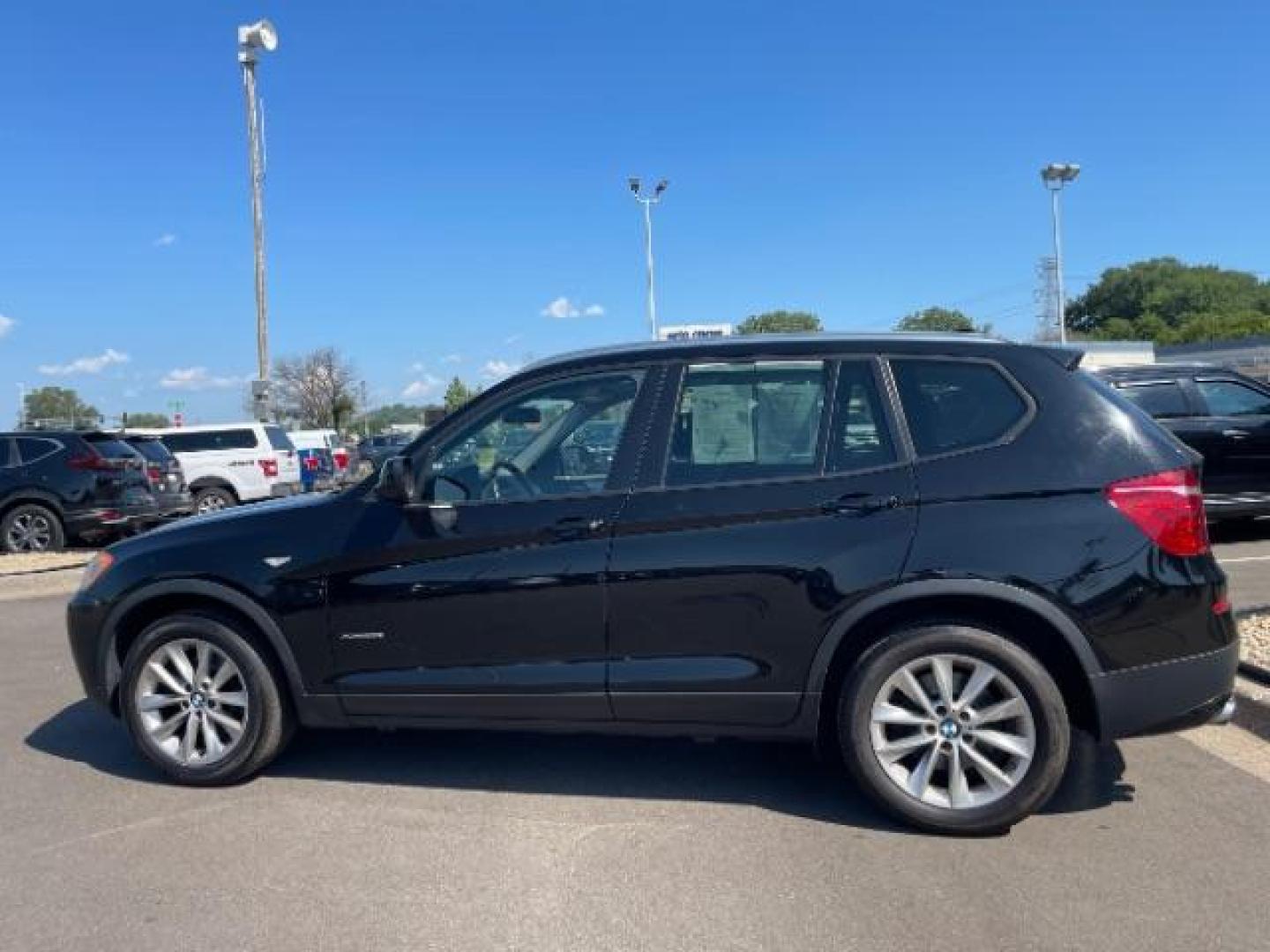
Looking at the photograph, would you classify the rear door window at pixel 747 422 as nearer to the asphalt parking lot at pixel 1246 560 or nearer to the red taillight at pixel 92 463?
the asphalt parking lot at pixel 1246 560

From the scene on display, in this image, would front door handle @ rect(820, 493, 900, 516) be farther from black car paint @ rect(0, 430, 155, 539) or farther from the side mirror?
black car paint @ rect(0, 430, 155, 539)

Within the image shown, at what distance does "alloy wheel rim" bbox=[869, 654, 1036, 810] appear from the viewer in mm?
3787

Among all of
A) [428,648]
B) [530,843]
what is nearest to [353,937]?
[530,843]

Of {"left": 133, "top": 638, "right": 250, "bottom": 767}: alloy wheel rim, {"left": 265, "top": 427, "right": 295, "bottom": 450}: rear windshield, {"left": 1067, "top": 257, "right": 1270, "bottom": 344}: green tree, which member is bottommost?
{"left": 133, "top": 638, "right": 250, "bottom": 767}: alloy wheel rim

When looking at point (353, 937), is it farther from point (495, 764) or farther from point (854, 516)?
point (854, 516)

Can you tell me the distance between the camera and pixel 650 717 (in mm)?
4043

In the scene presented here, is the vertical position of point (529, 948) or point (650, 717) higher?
point (650, 717)

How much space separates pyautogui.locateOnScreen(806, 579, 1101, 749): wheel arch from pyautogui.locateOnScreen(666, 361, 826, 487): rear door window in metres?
0.60

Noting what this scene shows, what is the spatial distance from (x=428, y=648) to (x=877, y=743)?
5.87ft

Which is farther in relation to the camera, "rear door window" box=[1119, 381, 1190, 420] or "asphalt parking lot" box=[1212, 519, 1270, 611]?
"rear door window" box=[1119, 381, 1190, 420]

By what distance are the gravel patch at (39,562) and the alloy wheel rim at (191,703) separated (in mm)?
7230

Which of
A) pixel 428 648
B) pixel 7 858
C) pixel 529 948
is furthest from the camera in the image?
pixel 428 648

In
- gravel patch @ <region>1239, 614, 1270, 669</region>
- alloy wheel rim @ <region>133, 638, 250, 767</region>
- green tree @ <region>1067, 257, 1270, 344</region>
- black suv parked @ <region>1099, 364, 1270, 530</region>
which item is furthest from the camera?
green tree @ <region>1067, 257, 1270, 344</region>

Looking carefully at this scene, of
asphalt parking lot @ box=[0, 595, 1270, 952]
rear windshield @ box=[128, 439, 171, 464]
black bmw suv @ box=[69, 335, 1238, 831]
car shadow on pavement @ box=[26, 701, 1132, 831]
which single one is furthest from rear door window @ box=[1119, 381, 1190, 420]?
rear windshield @ box=[128, 439, 171, 464]
